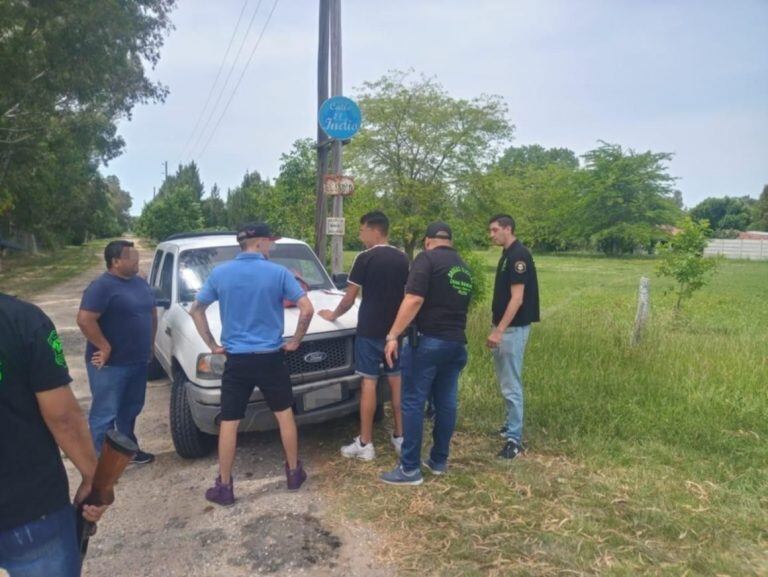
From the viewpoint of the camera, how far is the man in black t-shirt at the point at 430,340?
13.0 feet

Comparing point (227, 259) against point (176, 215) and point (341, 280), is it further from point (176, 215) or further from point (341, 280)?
point (176, 215)

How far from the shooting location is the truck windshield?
5.59 metres

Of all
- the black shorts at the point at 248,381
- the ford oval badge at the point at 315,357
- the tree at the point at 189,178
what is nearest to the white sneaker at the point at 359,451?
the ford oval badge at the point at 315,357

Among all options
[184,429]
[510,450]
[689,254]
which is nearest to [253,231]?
[184,429]

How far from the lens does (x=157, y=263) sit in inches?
268

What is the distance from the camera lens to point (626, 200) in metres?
54.6

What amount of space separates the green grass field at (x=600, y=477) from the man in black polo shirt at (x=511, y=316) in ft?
1.22

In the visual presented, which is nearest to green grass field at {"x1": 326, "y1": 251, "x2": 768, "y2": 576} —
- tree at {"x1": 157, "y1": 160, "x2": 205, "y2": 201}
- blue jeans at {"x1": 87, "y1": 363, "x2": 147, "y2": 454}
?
blue jeans at {"x1": 87, "y1": 363, "x2": 147, "y2": 454}

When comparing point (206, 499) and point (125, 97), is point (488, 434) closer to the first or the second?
point (206, 499)

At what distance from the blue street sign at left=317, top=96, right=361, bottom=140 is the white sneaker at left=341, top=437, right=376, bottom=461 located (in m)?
4.69

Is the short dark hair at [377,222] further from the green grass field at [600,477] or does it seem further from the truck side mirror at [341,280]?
the green grass field at [600,477]

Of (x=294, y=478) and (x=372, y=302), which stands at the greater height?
(x=372, y=302)

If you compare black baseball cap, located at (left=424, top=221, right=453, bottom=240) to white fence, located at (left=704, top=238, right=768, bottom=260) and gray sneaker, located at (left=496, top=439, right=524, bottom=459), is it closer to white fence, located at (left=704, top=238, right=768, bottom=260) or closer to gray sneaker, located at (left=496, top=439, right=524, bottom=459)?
gray sneaker, located at (left=496, top=439, right=524, bottom=459)

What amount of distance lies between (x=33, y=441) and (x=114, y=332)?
2.44 meters
